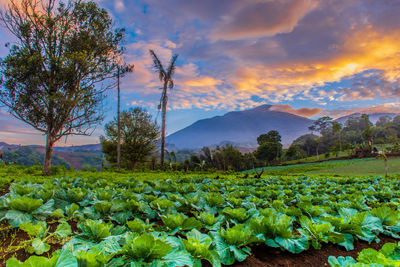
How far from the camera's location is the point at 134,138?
27.6 meters

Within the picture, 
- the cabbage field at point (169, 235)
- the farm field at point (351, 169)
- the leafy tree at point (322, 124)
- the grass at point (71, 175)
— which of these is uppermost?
the leafy tree at point (322, 124)

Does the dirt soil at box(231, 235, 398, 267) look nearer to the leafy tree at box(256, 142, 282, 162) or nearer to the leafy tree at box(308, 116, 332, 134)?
the leafy tree at box(256, 142, 282, 162)

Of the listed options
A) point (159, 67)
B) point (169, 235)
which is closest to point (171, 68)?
point (159, 67)

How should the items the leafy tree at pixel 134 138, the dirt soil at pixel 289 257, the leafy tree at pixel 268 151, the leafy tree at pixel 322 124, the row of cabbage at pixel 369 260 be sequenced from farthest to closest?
the leafy tree at pixel 322 124 → the leafy tree at pixel 268 151 → the leafy tree at pixel 134 138 → the dirt soil at pixel 289 257 → the row of cabbage at pixel 369 260

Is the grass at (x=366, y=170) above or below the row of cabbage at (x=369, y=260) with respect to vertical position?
below

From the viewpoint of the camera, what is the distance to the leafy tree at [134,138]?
27.0m

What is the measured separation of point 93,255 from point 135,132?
27.8 meters

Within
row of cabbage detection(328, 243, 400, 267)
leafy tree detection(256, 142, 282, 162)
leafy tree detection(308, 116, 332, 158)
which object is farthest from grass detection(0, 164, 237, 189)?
leafy tree detection(308, 116, 332, 158)

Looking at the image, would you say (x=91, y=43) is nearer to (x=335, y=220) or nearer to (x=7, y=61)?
(x=7, y=61)

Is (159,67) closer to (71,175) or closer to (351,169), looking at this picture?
(71,175)

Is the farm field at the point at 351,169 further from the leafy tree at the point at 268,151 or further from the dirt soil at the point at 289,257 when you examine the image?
the leafy tree at the point at 268,151

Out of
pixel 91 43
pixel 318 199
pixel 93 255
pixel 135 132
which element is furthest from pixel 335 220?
pixel 135 132

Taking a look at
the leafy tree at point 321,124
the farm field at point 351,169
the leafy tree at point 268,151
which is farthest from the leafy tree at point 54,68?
the leafy tree at point 321,124

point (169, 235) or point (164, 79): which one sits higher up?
point (164, 79)
